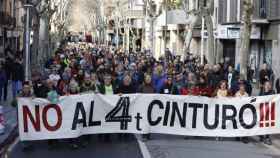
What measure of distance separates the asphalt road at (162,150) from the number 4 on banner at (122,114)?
1.67ft

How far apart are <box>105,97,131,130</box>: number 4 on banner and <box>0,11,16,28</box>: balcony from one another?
43.6m

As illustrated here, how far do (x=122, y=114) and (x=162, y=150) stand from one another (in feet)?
4.43

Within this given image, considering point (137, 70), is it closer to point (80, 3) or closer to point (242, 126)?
point (242, 126)

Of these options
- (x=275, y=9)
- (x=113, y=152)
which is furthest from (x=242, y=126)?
(x=275, y=9)

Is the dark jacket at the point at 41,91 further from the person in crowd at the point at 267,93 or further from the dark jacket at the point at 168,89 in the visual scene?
the person in crowd at the point at 267,93

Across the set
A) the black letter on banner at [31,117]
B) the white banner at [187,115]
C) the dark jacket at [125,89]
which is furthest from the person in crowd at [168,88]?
the black letter on banner at [31,117]

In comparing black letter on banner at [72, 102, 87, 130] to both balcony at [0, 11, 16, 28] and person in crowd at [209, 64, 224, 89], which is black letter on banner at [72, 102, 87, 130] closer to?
person in crowd at [209, 64, 224, 89]

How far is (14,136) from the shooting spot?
16.5m

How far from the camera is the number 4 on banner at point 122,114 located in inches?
598

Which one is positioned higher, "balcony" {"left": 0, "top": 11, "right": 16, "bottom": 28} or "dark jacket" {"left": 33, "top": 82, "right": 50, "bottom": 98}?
"balcony" {"left": 0, "top": 11, "right": 16, "bottom": 28}

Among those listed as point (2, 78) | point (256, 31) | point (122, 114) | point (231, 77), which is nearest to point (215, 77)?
point (231, 77)

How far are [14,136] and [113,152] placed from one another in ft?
11.1

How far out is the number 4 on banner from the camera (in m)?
15.2

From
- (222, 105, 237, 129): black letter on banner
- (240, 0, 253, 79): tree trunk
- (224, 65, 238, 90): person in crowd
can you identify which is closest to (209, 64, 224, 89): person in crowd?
(224, 65, 238, 90): person in crowd
